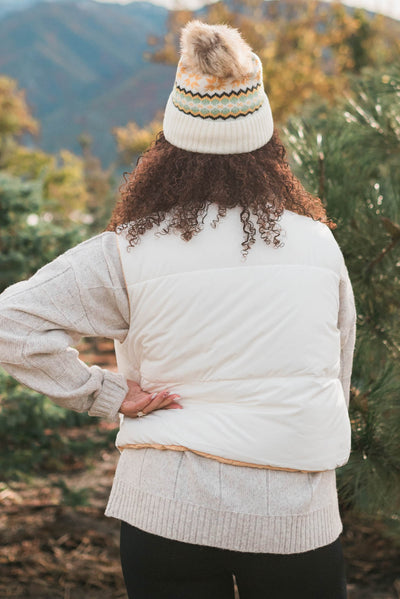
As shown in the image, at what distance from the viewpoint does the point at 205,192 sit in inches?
55.2

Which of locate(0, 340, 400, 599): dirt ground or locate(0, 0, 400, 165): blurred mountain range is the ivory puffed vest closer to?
locate(0, 340, 400, 599): dirt ground

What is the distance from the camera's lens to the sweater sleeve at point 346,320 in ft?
4.96

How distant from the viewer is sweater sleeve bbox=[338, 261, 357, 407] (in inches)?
59.5

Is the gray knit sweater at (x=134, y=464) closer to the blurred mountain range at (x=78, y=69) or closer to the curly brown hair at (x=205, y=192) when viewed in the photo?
the curly brown hair at (x=205, y=192)

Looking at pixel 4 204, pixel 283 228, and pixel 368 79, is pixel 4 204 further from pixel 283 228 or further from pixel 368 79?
pixel 283 228

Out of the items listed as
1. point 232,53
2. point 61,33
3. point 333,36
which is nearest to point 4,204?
point 232,53

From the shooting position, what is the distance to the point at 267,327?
1319mm

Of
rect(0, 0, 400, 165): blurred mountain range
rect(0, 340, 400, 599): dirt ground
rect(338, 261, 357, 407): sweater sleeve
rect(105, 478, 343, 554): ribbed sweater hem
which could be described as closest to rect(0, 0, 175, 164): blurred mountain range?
rect(0, 0, 400, 165): blurred mountain range

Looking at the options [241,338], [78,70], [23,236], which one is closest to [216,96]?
[241,338]

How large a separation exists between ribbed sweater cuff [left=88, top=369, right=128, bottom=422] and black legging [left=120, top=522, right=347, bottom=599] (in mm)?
245

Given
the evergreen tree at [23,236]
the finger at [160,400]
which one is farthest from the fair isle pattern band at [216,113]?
the evergreen tree at [23,236]

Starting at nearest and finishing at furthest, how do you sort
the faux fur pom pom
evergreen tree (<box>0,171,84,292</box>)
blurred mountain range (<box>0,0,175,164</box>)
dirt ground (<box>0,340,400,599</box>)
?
the faux fur pom pom, dirt ground (<box>0,340,400,599</box>), evergreen tree (<box>0,171,84,292</box>), blurred mountain range (<box>0,0,175,164</box>)

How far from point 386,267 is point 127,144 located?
1512 centimetres

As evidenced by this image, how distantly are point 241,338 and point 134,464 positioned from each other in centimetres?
36
